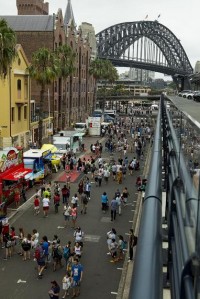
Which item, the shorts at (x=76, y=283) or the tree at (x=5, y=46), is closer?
the shorts at (x=76, y=283)

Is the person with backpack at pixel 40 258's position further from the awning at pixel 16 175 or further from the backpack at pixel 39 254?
the awning at pixel 16 175

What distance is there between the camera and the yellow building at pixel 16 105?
4219 cm

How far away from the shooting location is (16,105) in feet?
147

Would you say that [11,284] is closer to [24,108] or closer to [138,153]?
[138,153]

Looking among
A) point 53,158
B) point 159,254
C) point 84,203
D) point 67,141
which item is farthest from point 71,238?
point 67,141

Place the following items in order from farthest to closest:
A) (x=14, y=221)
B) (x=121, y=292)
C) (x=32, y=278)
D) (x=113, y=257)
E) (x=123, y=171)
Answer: (x=123, y=171), (x=14, y=221), (x=113, y=257), (x=32, y=278), (x=121, y=292)

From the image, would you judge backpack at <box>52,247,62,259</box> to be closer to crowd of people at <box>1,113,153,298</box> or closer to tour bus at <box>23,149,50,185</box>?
crowd of people at <box>1,113,153,298</box>

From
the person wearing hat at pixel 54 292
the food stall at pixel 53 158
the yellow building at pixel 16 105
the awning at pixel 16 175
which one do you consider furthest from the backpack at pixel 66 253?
the yellow building at pixel 16 105

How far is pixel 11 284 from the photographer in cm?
1525

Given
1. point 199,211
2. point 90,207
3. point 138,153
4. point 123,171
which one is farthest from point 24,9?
point 199,211

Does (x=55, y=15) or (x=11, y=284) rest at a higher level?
(x=55, y=15)

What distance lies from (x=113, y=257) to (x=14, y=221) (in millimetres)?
7379

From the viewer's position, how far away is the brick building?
6134 cm

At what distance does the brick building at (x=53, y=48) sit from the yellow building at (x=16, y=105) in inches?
150
